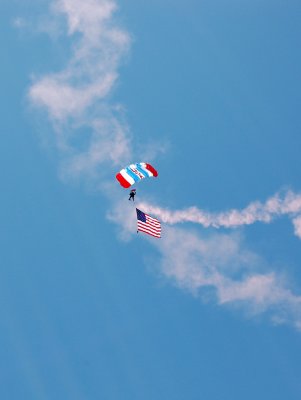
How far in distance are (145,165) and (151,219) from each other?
7376 millimetres

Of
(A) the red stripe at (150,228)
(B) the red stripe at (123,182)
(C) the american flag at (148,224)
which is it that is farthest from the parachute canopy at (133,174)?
→ (A) the red stripe at (150,228)

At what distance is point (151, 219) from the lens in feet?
317

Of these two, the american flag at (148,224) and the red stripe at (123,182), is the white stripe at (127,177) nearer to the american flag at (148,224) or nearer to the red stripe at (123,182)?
the red stripe at (123,182)

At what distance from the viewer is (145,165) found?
98.3 meters

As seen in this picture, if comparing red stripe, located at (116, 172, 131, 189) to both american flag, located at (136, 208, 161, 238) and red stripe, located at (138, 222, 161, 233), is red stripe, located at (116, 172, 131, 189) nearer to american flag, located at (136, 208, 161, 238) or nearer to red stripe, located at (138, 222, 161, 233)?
american flag, located at (136, 208, 161, 238)

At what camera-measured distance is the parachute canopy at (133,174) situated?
9362cm

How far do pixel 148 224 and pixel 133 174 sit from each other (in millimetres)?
6784

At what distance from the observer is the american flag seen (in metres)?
95.2

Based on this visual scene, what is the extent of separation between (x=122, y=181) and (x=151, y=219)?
22.8 feet

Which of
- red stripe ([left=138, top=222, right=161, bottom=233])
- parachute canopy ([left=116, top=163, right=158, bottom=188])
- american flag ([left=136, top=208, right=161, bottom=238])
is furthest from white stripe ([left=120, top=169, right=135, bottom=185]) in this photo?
red stripe ([left=138, top=222, right=161, bottom=233])

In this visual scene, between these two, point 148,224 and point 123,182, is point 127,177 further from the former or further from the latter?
point 148,224

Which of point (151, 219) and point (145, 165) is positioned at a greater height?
point (145, 165)

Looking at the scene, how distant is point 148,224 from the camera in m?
95.9

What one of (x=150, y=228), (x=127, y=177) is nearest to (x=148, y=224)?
(x=150, y=228)
